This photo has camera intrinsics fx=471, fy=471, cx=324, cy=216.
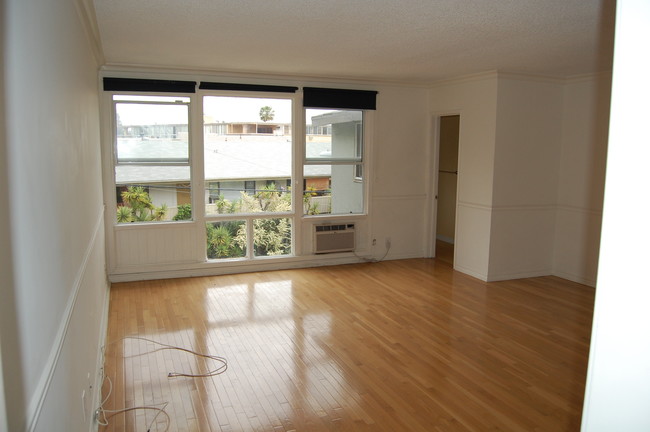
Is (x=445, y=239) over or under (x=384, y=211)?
under

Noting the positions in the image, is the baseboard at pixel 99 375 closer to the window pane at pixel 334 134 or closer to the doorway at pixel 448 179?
the window pane at pixel 334 134

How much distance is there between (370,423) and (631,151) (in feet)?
8.41

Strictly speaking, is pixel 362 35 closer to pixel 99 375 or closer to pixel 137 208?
pixel 99 375

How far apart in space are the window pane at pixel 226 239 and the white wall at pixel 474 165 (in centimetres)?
288

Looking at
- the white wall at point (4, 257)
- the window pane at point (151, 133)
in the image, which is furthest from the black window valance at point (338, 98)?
the white wall at point (4, 257)

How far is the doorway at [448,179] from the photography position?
8148 mm

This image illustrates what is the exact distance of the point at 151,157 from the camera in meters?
5.64

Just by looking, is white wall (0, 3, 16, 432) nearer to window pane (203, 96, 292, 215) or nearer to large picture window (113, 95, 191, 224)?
large picture window (113, 95, 191, 224)

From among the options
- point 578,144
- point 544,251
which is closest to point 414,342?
point 544,251

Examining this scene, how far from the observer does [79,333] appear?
2.23 metres

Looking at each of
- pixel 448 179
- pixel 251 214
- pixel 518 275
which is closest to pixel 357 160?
pixel 251 214

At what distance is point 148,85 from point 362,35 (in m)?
2.83

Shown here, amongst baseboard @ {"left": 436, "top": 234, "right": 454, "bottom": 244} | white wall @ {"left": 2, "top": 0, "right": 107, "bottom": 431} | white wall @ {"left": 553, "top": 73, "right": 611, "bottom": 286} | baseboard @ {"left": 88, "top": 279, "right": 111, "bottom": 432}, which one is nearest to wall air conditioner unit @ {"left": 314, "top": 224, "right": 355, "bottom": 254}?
baseboard @ {"left": 436, "top": 234, "right": 454, "bottom": 244}

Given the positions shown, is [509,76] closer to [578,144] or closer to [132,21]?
[578,144]
